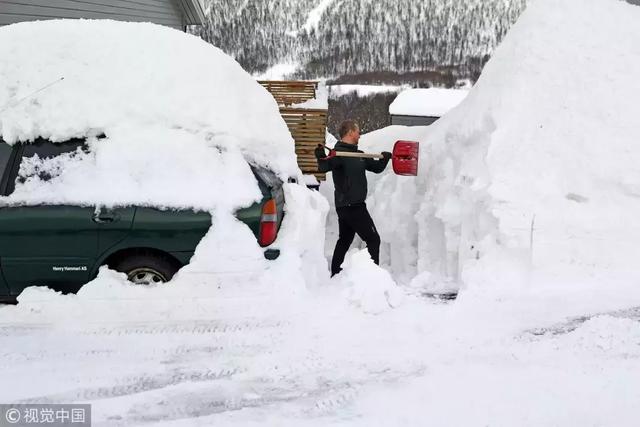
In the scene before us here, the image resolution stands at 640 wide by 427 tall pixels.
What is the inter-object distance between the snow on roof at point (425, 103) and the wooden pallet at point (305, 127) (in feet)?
79.7

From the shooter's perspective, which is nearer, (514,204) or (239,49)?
(514,204)

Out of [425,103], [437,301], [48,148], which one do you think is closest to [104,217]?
[48,148]

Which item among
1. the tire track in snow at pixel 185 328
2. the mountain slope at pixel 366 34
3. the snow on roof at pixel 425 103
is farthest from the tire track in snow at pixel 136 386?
the mountain slope at pixel 366 34

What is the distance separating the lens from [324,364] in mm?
3369

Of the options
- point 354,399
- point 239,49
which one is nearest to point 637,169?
point 354,399

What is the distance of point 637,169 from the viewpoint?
518 centimetres

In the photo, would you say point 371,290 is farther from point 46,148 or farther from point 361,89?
point 361,89

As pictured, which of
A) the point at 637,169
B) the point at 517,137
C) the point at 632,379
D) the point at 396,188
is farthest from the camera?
the point at 396,188

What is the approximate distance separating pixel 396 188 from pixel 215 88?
300 centimetres

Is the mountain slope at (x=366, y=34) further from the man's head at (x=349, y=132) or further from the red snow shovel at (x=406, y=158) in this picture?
the man's head at (x=349, y=132)

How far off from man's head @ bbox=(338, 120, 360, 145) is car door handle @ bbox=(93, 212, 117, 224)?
260cm

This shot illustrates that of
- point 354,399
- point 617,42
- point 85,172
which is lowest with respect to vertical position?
point 354,399

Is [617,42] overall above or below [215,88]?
above

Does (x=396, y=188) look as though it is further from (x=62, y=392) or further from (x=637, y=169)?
(x=62, y=392)
